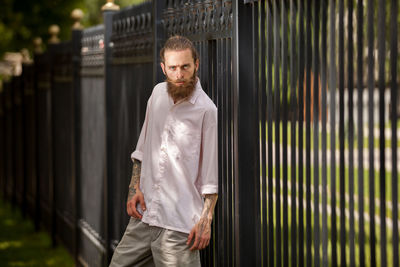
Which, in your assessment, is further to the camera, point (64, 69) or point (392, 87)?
point (64, 69)

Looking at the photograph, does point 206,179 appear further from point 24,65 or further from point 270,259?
point 24,65

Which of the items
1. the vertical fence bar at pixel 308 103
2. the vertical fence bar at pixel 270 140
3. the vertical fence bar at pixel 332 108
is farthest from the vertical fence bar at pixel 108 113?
the vertical fence bar at pixel 332 108

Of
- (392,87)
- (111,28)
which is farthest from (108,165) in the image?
(392,87)

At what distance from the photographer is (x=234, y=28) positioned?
382cm

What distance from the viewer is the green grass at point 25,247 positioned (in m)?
8.34

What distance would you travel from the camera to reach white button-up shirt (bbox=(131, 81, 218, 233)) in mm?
3760

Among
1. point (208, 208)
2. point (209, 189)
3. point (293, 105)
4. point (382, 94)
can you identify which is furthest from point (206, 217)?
point (382, 94)

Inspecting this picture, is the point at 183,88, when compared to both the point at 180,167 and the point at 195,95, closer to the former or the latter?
the point at 195,95

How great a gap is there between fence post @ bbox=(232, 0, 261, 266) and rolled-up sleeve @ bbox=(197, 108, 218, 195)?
0.13 meters

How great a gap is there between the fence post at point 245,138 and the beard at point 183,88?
9.4 inches

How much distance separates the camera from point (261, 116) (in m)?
3.68

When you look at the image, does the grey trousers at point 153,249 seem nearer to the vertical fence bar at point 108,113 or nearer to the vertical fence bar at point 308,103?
the vertical fence bar at point 308,103

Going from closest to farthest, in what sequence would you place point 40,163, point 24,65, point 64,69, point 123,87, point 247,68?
point 247,68
point 123,87
point 64,69
point 40,163
point 24,65

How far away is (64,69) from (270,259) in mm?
5603
